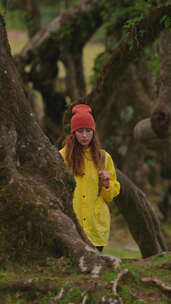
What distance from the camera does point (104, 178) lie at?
21.0 feet

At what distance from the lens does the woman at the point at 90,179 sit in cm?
649

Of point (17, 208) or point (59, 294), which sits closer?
point (59, 294)

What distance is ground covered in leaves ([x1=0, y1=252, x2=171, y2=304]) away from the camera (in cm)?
436

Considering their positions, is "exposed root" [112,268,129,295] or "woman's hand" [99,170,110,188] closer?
"exposed root" [112,268,129,295]

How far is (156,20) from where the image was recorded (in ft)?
27.8

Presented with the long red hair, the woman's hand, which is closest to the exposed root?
the woman's hand

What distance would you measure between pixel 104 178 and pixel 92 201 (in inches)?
12.6

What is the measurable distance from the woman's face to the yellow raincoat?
8cm

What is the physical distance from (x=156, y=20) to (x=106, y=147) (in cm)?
753

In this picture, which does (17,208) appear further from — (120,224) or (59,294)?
(120,224)

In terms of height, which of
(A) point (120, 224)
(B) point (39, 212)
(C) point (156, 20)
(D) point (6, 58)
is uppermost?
(C) point (156, 20)

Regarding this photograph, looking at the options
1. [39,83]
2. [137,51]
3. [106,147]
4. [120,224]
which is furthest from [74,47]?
[137,51]

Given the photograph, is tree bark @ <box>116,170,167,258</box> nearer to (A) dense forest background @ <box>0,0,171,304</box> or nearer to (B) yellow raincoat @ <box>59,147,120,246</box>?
(A) dense forest background @ <box>0,0,171,304</box>

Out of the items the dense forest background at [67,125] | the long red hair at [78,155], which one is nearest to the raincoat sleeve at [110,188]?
the long red hair at [78,155]
